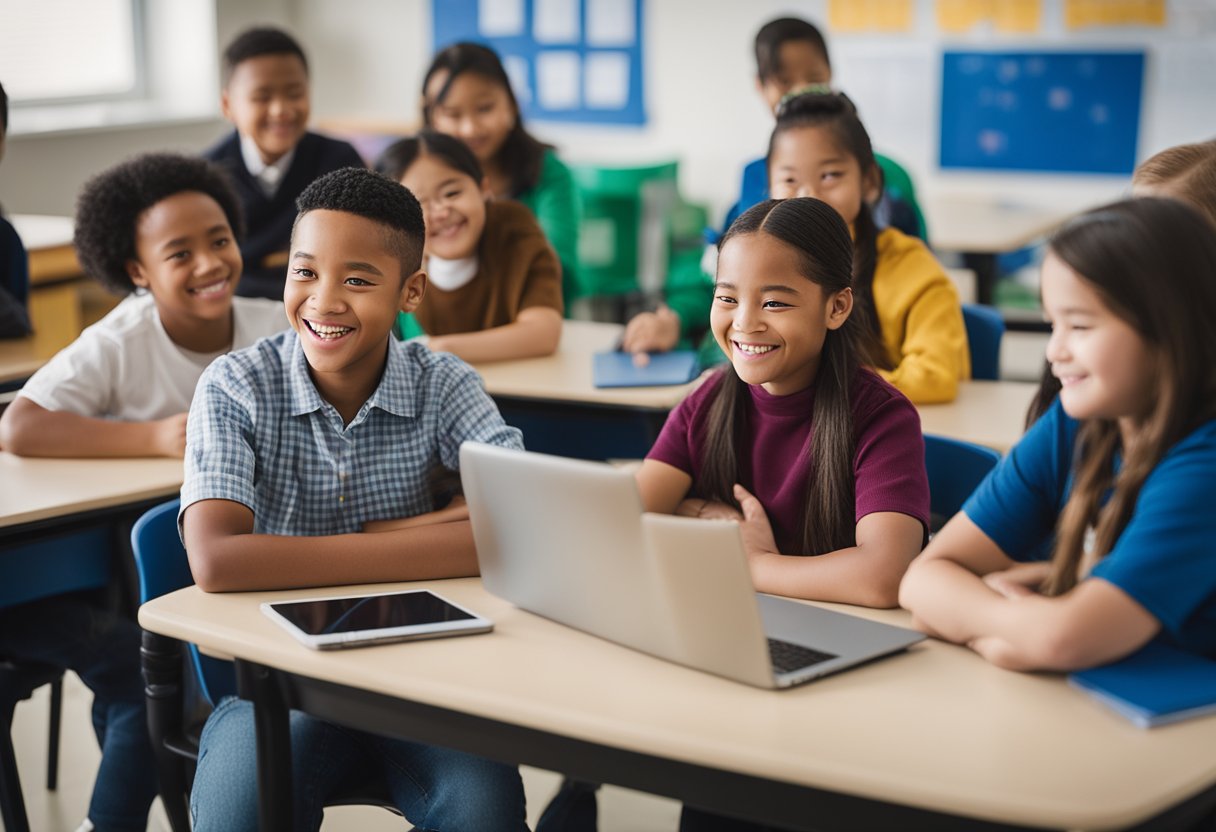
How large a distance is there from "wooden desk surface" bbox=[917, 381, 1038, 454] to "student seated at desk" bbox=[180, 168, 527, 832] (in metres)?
0.88

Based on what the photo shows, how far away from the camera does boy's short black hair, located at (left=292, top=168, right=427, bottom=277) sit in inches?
71.5

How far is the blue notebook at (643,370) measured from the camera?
2.63 metres

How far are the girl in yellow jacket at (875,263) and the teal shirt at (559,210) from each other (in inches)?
37.6

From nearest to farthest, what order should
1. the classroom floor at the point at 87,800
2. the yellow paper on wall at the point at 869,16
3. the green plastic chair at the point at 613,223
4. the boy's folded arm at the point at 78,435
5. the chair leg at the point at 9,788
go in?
1. the chair leg at the point at 9,788
2. the boy's folded arm at the point at 78,435
3. the classroom floor at the point at 87,800
4. the green plastic chair at the point at 613,223
5. the yellow paper on wall at the point at 869,16

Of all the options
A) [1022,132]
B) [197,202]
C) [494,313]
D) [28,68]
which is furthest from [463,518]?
[28,68]

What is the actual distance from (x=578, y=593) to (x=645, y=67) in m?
5.08

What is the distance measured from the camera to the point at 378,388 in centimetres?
183

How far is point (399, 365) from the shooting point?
6.12 ft

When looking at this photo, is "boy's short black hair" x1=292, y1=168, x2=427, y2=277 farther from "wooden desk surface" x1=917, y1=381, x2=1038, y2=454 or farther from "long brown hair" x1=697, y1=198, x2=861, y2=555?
"wooden desk surface" x1=917, y1=381, x2=1038, y2=454

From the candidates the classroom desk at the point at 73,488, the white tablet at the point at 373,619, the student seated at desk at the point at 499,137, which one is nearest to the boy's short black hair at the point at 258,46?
the student seated at desk at the point at 499,137

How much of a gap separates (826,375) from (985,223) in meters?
3.33

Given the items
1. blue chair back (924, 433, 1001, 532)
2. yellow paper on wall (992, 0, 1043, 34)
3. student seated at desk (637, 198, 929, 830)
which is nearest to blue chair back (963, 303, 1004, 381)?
blue chair back (924, 433, 1001, 532)

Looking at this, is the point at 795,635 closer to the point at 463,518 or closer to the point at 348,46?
the point at 463,518

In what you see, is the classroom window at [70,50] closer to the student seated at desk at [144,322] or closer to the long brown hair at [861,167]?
the student seated at desk at [144,322]
